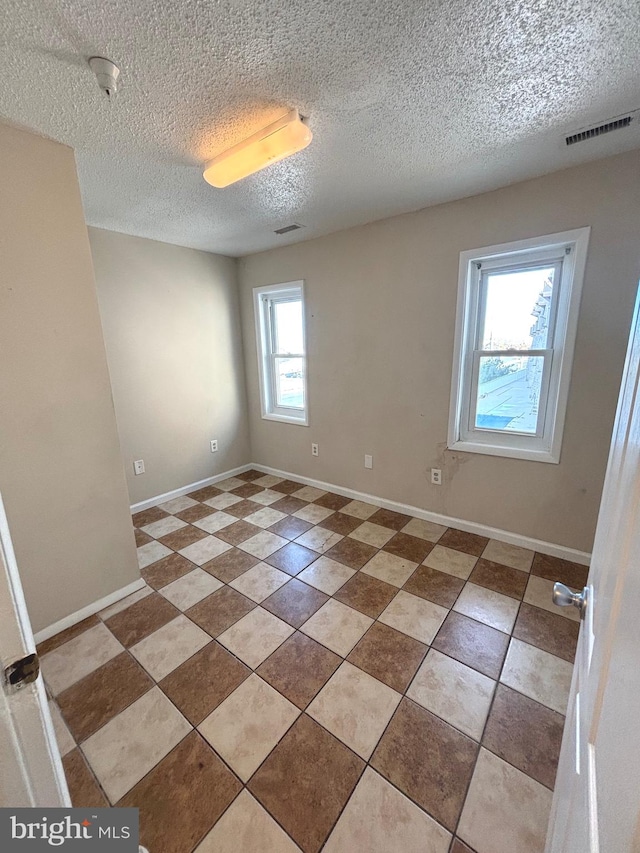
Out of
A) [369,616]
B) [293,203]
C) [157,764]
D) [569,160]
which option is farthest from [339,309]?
[157,764]

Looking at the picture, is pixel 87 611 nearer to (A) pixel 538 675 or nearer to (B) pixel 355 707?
(B) pixel 355 707

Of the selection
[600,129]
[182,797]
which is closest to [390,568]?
[182,797]

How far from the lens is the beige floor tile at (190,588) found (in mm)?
1962

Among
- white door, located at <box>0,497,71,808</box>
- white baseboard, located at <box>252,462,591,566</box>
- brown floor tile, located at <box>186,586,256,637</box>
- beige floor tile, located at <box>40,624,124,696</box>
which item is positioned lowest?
Answer: beige floor tile, located at <box>40,624,124,696</box>

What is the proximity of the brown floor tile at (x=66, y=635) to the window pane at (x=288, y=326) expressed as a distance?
8.97 feet

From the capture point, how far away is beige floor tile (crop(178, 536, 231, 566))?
2359 mm

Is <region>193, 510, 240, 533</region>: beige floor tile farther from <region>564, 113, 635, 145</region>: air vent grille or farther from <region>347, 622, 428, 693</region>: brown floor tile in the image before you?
<region>564, 113, 635, 145</region>: air vent grille

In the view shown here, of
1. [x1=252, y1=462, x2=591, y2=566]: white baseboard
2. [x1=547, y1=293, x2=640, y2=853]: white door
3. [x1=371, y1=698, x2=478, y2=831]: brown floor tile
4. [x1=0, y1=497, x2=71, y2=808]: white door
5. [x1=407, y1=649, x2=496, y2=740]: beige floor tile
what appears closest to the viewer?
[x1=547, y1=293, x2=640, y2=853]: white door

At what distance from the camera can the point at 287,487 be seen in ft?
11.7

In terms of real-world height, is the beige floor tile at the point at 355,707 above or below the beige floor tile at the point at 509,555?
below

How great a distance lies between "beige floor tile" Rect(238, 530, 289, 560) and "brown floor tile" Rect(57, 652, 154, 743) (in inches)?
38.0

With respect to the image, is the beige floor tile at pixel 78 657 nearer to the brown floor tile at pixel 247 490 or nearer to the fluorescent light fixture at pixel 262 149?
the brown floor tile at pixel 247 490

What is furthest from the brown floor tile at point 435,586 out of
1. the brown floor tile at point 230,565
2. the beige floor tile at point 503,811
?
the brown floor tile at point 230,565

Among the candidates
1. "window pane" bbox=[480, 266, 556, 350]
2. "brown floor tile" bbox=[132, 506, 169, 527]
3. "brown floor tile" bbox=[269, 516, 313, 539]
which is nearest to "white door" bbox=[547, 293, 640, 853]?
"window pane" bbox=[480, 266, 556, 350]
